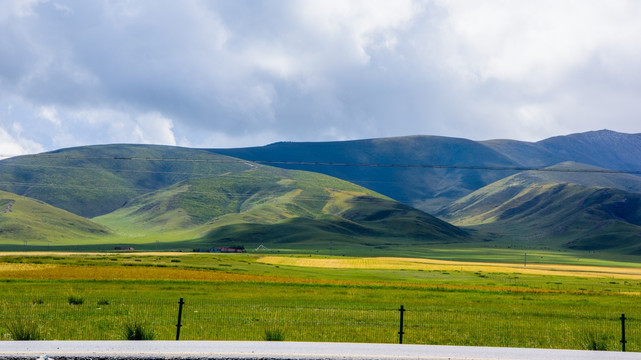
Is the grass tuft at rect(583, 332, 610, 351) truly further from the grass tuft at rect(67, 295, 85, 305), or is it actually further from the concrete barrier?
the grass tuft at rect(67, 295, 85, 305)

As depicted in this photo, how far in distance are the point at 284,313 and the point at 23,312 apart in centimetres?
1588

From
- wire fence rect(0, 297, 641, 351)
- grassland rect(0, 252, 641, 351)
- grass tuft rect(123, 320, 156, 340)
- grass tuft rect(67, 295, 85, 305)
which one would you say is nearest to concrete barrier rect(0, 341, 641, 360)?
grass tuft rect(123, 320, 156, 340)

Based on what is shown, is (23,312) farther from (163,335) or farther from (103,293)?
(103,293)

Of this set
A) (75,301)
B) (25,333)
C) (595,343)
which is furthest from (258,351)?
(75,301)

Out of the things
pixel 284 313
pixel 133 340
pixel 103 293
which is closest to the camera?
pixel 133 340

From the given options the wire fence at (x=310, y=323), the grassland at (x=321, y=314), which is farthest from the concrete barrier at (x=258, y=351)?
the grassland at (x=321, y=314)

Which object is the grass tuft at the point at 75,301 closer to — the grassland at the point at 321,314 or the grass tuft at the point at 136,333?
the grassland at the point at 321,314

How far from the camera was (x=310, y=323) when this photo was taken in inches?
1352

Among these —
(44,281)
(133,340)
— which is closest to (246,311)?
(133,340)

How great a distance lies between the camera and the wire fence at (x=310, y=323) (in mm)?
28689

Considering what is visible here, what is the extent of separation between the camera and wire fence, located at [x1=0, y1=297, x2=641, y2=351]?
28689 mm

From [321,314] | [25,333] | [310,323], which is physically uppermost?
[25,333]

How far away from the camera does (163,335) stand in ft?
91.7

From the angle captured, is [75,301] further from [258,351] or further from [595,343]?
[595,343]
